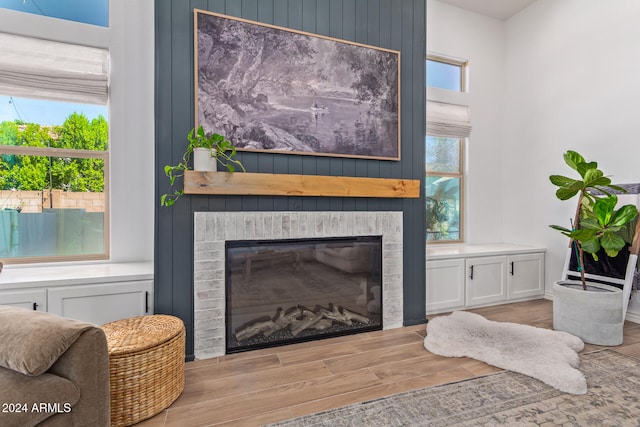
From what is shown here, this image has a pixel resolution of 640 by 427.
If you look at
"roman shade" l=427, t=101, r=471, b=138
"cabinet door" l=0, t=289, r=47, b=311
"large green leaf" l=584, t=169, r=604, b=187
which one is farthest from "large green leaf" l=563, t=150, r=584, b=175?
"cabinet door" l=0, t=289, r=47, b=311

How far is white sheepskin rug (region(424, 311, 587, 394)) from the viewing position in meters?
1.99

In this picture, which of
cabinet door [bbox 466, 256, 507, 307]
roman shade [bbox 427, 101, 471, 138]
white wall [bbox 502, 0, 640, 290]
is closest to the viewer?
white wall [bbox 502, 0, 640, 290]

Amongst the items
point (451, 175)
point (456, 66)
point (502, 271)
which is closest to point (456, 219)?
point (451, 175)

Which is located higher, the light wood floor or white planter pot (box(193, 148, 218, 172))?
white planter pot (box(193, 148, 218, 172))

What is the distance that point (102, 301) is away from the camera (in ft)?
7.18

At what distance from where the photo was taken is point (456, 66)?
421 cm

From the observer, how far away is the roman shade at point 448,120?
3.94 meters

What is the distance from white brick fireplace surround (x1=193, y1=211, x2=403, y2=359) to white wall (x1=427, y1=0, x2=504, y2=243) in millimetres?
1945

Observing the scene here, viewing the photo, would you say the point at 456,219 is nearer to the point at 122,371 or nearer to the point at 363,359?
the point at 363,359

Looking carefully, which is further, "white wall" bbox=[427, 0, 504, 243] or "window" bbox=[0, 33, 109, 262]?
"white wall" bbox=[427, 0, 504, 243]

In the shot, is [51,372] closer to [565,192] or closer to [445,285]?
[445,285]

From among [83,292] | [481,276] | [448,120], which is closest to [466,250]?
[481,276]

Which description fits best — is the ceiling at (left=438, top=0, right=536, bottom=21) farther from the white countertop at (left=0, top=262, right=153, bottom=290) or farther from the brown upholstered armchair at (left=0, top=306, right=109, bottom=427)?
the brown upholstered armchair at (left=0, top=306, right=109, bottom=427)

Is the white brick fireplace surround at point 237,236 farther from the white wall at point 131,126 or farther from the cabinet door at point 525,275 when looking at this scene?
the cabinet door at point 525,275
